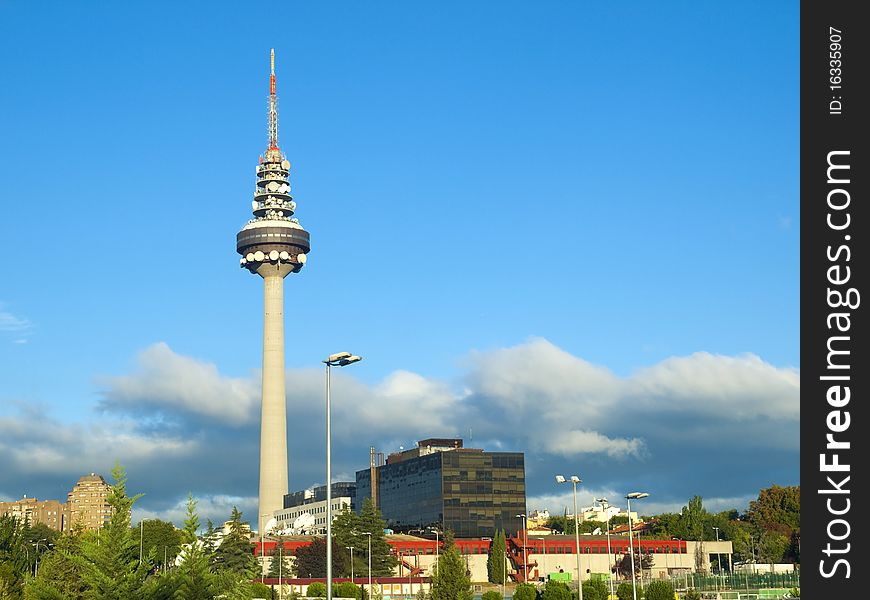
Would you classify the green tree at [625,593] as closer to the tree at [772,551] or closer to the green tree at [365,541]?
the green tree at [365,541]

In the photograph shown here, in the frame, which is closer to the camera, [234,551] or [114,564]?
[114,564]

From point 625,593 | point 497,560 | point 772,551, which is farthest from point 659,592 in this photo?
point 772,551

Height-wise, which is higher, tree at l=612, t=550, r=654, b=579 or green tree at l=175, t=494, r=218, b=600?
green tree at l=175, t=494, r=218, b=600

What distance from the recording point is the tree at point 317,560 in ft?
513

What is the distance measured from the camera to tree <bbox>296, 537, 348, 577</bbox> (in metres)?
156

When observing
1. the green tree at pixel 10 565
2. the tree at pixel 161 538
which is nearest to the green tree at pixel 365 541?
the tree at pixel 161 538

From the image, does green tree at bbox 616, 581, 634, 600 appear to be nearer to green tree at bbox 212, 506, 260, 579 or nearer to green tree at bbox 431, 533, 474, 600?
green tree at bbox 431, 533, 474, 600

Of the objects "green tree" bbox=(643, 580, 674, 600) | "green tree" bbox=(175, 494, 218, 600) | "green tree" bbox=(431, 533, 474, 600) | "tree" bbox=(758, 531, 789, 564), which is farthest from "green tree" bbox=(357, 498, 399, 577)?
"green tree" bbox=(175, 494, 218, 600)

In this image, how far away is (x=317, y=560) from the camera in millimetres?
161250

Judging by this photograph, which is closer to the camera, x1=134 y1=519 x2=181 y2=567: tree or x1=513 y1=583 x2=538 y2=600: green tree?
x1=513 y1=583 x2=538 y2=600: green tree

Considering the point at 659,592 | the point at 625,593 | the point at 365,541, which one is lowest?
the point at 365,541
